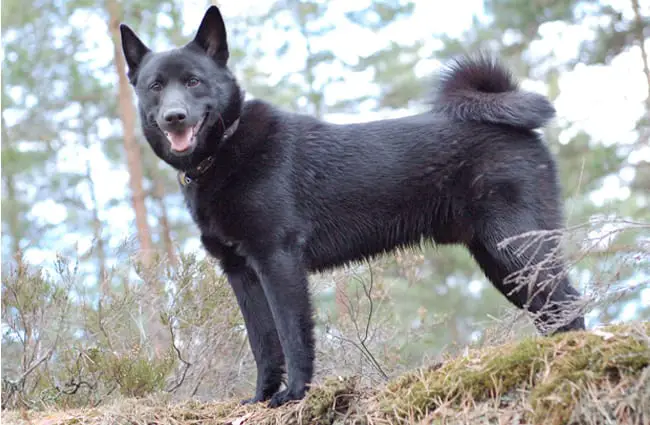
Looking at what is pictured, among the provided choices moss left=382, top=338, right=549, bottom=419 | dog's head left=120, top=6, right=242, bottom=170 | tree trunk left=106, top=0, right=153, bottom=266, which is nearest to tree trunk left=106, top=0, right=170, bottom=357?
tree trunk left=106, top=0, right=153, bottom=266

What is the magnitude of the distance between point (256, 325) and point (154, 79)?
1534mm

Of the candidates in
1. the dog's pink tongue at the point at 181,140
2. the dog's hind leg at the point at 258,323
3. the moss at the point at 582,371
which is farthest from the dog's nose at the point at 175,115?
the moss at the point at 582,371

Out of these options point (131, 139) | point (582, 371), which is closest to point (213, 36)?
point (582, 371)

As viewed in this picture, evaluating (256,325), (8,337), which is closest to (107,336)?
(8,337)

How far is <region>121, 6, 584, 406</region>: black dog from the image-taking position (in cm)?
409

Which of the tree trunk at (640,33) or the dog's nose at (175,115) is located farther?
the tree trunk at (640,33)

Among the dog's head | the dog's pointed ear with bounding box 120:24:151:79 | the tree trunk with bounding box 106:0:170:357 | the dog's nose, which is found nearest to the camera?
the dog's nose

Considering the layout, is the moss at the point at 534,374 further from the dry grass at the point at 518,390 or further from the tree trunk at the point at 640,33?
the tree trunk at the point at 640,33

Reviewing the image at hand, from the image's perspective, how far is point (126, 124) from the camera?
1279cm

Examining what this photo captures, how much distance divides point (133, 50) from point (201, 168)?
0.96 m

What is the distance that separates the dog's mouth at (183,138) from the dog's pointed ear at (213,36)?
580mm

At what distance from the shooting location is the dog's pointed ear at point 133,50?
4.54 meters

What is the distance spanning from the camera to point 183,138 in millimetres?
4113

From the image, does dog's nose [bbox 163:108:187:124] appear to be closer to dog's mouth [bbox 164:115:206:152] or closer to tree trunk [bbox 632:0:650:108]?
→ dog's mouth [bbox 164:115:206:152]
